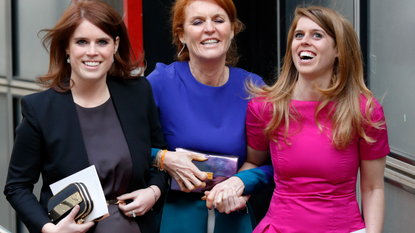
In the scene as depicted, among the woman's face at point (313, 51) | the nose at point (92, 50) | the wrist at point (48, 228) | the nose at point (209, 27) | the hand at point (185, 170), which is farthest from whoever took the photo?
the nose at point (209, 27)

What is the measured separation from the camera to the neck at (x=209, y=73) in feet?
8.21

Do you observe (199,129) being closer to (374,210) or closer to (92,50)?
(92,50)

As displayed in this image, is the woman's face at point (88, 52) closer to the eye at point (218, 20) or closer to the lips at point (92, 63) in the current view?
the lips at point (92, 63)

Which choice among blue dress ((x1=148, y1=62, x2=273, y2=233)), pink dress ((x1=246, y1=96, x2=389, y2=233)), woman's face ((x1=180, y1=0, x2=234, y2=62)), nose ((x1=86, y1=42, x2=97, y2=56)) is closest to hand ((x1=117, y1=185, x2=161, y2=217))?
blue dress ((x1=148, y1=62, x2=273, y2=233))

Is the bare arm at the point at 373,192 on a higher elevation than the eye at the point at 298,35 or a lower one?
lower

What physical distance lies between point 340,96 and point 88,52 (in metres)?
1.17

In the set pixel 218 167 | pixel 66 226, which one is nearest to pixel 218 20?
pixel 218 167

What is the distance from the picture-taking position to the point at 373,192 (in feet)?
6.99

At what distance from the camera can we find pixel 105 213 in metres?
1.93

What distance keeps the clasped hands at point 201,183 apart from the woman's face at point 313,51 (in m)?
0.64

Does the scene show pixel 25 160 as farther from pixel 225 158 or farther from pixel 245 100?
pixel 245 100

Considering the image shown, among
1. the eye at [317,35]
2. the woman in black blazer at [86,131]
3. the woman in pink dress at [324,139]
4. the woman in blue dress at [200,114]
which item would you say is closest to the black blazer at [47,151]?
the woman in black blazer at [86,131]

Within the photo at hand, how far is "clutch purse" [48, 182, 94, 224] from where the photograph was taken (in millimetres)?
1891

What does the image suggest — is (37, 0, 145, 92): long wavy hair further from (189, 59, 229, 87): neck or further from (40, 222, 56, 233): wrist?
(40, 222, 56, 233): wrist
